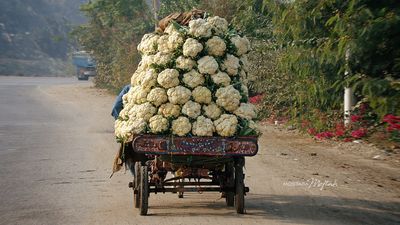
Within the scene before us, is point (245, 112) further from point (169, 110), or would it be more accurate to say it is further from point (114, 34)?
point (114, 34)

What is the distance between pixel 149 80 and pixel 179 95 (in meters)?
0.44

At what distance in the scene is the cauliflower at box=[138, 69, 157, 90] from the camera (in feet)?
26.4

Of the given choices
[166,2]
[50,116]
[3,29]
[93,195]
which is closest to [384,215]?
[93,195]

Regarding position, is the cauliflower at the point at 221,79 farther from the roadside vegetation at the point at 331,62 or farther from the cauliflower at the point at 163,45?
the roadside vegetation at the point at 331,62

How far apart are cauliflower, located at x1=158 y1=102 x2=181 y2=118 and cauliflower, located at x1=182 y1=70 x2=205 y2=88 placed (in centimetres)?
31

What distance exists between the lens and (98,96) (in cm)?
3459

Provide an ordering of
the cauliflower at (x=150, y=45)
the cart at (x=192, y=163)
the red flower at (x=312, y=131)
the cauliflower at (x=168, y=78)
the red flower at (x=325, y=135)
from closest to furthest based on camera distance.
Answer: the cart at (x=192, y=163) < the cauliflower at (x=168, y=78) < the cauliflower at (x=150, y=45) < the red flower at (x=325, y=135) < the red flower at (x=312, y=131)

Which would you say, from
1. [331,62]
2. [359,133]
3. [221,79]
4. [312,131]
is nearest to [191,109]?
[221,79]

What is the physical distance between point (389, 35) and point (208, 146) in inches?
110

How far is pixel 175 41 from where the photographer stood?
8070mm

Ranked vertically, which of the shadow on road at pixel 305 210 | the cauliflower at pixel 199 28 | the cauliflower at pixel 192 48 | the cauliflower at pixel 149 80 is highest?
the cauliflower at pixel 199 28

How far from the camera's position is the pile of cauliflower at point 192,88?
25.7 feet

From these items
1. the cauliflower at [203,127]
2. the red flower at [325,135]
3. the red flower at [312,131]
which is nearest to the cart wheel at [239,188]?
the cauliflower at [203,127]

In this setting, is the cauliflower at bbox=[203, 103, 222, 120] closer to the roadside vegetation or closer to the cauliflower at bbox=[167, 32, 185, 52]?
the cauliflower at bbox=[167, 32, 185, 52]
